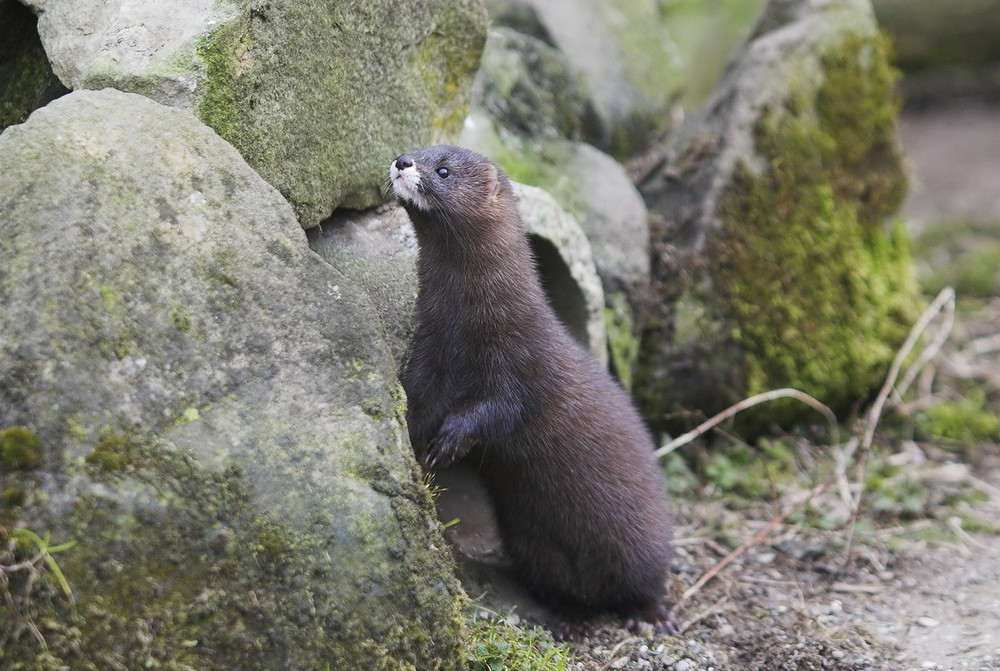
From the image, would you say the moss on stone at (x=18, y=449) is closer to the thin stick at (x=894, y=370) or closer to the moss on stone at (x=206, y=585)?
the moss on stone at (x=206, y=585)

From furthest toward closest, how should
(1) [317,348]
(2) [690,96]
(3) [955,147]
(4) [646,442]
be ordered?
(3) [955,147] < (2) [690,96] < (4) [646,442] < (1) [317,348]

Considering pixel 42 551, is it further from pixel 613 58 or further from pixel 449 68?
pixel 613 58

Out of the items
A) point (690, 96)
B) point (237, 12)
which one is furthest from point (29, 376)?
point (690, 96)

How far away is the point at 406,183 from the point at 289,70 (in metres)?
0.68

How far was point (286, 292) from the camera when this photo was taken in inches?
137

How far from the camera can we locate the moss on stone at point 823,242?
688 centimetres

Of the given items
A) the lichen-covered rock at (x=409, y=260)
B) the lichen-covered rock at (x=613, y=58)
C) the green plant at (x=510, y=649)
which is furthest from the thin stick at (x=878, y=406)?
the lichen-covered rock at (x=613, y=58)

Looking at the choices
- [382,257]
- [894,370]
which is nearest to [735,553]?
[894,370]

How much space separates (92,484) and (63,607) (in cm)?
35

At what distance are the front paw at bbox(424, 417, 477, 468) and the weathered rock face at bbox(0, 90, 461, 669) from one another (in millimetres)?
755

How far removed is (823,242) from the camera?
7172mm

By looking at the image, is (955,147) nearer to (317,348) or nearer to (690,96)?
(690,96)

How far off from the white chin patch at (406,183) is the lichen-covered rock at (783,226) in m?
2.79

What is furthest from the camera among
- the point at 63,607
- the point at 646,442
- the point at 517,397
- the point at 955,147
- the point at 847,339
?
the point at 955,147
